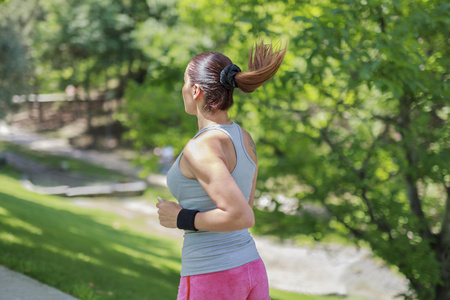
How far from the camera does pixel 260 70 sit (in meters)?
2.03

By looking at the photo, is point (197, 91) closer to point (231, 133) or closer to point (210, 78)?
point (210, 78)

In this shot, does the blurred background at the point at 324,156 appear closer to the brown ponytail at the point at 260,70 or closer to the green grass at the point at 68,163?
the brown ponytail at the point at 260,70

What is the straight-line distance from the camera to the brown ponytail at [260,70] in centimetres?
202

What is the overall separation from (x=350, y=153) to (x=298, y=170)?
4.46ft

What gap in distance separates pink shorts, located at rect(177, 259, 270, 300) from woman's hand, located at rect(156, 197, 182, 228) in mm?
232

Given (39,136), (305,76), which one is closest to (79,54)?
(39,136)

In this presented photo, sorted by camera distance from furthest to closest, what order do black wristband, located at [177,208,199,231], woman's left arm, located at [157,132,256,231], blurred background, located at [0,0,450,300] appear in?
blurred background, located at [0,0,450,300]
black wristband, located at [177,208,199,231]
woman's left arm, located at [157,132,256,231]

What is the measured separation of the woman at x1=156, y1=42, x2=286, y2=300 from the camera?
6.37 ft

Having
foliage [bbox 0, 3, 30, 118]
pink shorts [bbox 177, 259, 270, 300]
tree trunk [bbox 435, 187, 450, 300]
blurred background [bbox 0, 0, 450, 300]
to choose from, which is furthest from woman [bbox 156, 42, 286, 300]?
foliage [bbox 0, 3, 30, 118]

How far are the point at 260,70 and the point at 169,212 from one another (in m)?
0.68

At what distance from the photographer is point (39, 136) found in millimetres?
37438

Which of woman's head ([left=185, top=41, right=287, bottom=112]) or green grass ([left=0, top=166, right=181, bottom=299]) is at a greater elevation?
woman's head ([left=185, top=41, right=287, bottom=112])

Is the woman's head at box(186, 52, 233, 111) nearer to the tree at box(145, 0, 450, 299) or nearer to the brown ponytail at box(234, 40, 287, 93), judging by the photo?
the brown ponytail at box(234, 40, 287, 93)

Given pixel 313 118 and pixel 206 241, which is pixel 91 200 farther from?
pixel 206 241
